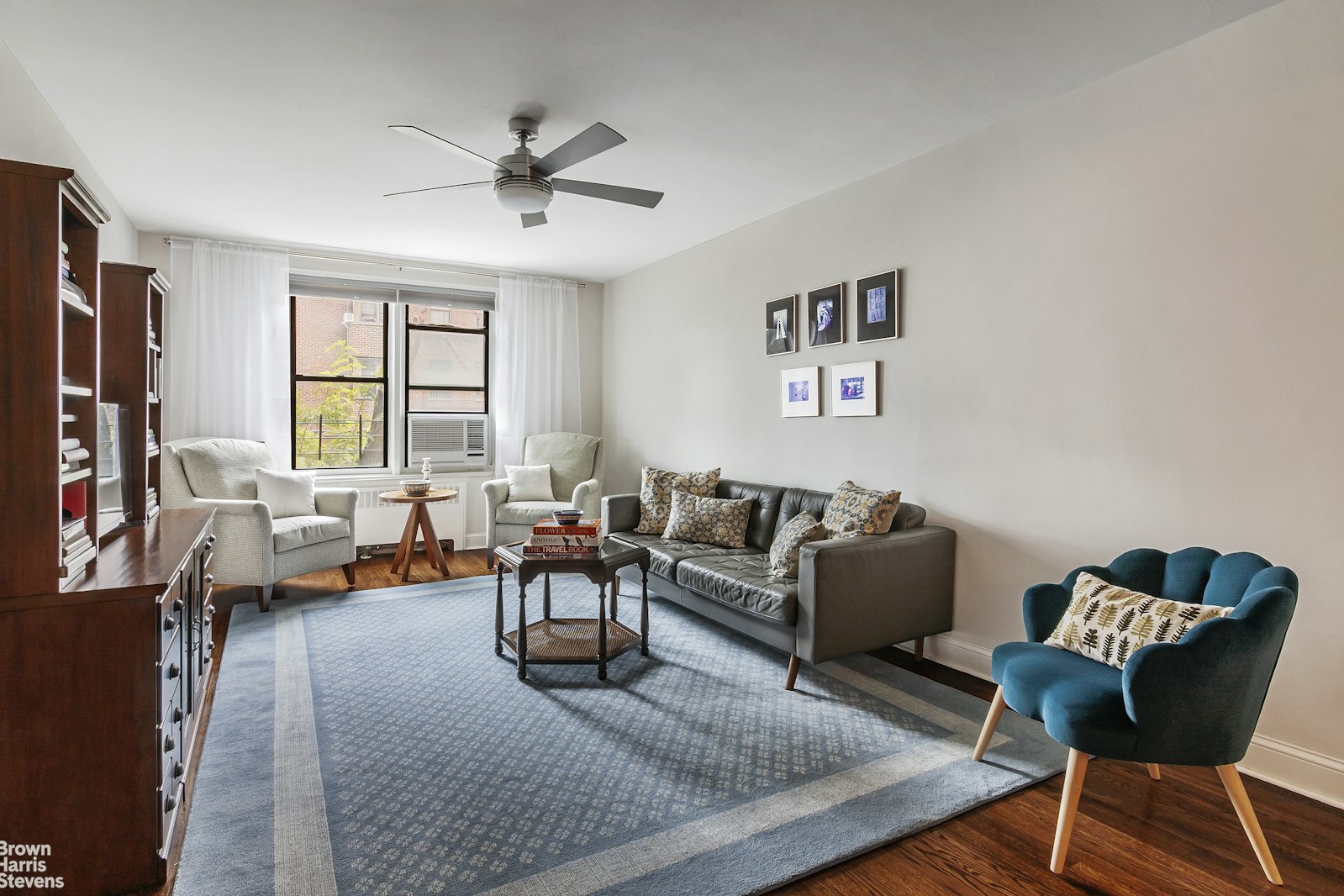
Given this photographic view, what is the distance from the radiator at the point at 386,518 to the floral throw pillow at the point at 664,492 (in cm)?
198

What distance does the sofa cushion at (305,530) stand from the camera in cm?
440

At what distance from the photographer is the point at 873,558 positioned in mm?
3109

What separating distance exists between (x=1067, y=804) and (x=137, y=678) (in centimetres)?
243

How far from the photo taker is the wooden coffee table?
3.28 m

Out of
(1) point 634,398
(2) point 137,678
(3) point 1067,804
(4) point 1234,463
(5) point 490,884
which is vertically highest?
(1) point 634,398

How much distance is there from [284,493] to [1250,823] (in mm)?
5126

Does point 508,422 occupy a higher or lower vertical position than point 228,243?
lower

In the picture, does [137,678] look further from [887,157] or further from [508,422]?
[508,422]

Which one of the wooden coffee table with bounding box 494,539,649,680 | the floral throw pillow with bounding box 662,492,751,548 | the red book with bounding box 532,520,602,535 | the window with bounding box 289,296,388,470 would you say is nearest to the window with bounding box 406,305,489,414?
the window with bounding box 289,296,388,470

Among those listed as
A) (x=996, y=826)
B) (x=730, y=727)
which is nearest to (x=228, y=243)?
(x=730, y=727)

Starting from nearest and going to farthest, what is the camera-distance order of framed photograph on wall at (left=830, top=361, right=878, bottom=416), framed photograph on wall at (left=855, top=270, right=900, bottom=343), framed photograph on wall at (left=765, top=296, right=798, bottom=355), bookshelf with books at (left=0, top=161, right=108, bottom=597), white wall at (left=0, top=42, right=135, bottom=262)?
1. bookshelf with books at (left=0, top=161, right=108, bottom=597)
2. white wall at (left=0, top=42, right=135, bottom=262)
3. framed photograph on wall at (left=855, top=270, right=900, bottom=343)
4. framed photograph on wall at (left=830, top=361, right=878, bottom=416)
5. framed photograph on wall at (left=765, top=296, right=798, bottom=355)

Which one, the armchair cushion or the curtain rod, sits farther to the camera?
the curtain rod

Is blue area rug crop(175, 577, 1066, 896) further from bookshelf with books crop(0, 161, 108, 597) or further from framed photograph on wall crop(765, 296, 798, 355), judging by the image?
framed photograph on wall crop(765, 296, 798, 355)

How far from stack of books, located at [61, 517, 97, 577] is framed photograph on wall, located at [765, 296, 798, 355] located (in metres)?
3.49
